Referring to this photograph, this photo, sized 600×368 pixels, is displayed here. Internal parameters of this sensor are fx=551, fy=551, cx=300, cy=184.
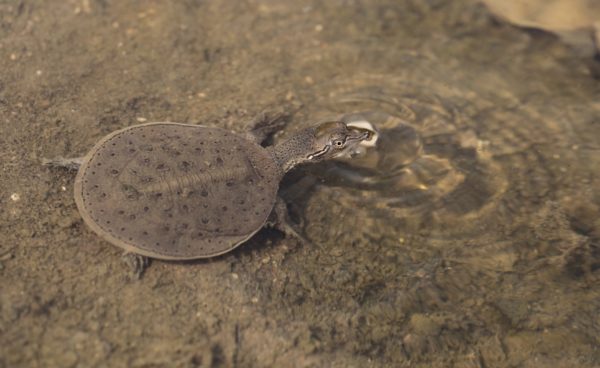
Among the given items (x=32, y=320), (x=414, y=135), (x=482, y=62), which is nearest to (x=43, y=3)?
(x=32, y=320)

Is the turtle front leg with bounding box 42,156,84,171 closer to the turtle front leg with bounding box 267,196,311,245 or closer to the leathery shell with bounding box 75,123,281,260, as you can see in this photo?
the leathery shell with bounding box 75,123,281,260

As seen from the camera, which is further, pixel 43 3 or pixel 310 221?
pixel 43 3

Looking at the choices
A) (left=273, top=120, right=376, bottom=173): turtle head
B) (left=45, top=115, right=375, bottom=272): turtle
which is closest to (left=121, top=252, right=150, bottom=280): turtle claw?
(left=45, top=115, right=375, bottom=272): turtle

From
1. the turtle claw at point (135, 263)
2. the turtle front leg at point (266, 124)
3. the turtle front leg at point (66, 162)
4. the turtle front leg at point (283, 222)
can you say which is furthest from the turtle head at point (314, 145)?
the turtle front leg at point (66, 162)

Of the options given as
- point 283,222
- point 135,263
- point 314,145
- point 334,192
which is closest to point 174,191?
point 135,263

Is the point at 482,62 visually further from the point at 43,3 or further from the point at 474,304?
the point at 43,3

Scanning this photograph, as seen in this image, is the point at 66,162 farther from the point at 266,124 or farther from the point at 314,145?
the point at 314,145

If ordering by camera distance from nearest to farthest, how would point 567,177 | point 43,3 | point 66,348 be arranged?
point 66,348 → point 567,177 → point 43,3
